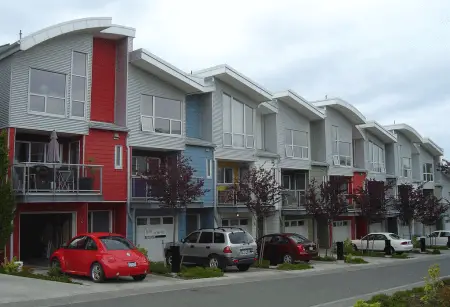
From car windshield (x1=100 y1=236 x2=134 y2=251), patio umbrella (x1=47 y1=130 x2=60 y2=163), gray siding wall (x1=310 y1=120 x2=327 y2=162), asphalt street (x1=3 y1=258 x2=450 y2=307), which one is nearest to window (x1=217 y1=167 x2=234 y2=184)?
gray siding wall (x1=310 y1=120 x2=327 y2=162)

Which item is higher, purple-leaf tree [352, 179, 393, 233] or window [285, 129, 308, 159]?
window [285, 129, 308, 159]

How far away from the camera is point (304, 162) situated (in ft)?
111

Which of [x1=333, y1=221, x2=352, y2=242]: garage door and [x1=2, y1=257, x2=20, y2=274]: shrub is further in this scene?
[x1=333, y1=221, x2=352, y2=242]: garage door

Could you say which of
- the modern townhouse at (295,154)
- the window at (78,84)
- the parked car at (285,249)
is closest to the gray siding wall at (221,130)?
the modern townhouse at (295,154)

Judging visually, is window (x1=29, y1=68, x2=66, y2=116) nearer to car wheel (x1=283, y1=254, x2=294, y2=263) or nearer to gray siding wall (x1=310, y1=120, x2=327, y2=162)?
car wheel (x1=283, y1=254, x2=294, y2=263)

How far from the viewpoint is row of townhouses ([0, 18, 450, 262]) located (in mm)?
20531

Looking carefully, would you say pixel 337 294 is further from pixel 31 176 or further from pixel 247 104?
pixel 247 104

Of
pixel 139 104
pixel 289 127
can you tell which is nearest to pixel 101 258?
pixel 139 104

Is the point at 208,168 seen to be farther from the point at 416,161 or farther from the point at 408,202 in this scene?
the point at 416,161

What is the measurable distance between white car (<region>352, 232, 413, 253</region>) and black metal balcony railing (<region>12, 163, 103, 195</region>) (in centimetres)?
1812

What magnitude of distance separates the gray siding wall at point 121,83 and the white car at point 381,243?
55.5ft

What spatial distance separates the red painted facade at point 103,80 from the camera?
23.4m

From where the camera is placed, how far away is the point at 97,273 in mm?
16594

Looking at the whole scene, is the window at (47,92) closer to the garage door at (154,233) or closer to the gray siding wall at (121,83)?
the gray siding wall at (121,83)
